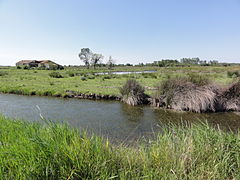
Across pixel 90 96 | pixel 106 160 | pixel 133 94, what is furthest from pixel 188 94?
pixel 106 160

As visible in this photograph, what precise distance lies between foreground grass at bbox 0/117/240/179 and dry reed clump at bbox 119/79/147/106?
9.88 metres

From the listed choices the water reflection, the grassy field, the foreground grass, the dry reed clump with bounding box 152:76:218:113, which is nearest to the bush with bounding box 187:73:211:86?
the dry reed clump with bounding box 152:76:218:113

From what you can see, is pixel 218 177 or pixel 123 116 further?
pixel 123 116

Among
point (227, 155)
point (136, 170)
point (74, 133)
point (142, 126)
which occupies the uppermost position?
point (74, 133)

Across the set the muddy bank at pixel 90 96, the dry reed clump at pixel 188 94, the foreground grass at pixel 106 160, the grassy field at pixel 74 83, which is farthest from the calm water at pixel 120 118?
the grassy field at pixel 74 83

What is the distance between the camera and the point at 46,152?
2779 millimetres

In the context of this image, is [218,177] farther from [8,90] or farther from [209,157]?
[8,90]

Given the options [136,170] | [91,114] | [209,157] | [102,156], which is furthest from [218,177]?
[91,114]

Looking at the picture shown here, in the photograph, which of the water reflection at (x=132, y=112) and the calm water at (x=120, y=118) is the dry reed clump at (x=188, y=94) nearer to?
the calm water at (x=120, y=118)

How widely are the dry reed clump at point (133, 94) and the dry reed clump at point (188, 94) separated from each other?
124 cm

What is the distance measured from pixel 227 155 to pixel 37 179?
3430mm

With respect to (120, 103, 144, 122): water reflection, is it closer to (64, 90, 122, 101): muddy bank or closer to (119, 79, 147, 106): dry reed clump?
(119, 79, 147, 106): dry reed clump

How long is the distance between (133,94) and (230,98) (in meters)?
7.43

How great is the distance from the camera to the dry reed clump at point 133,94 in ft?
43.7
